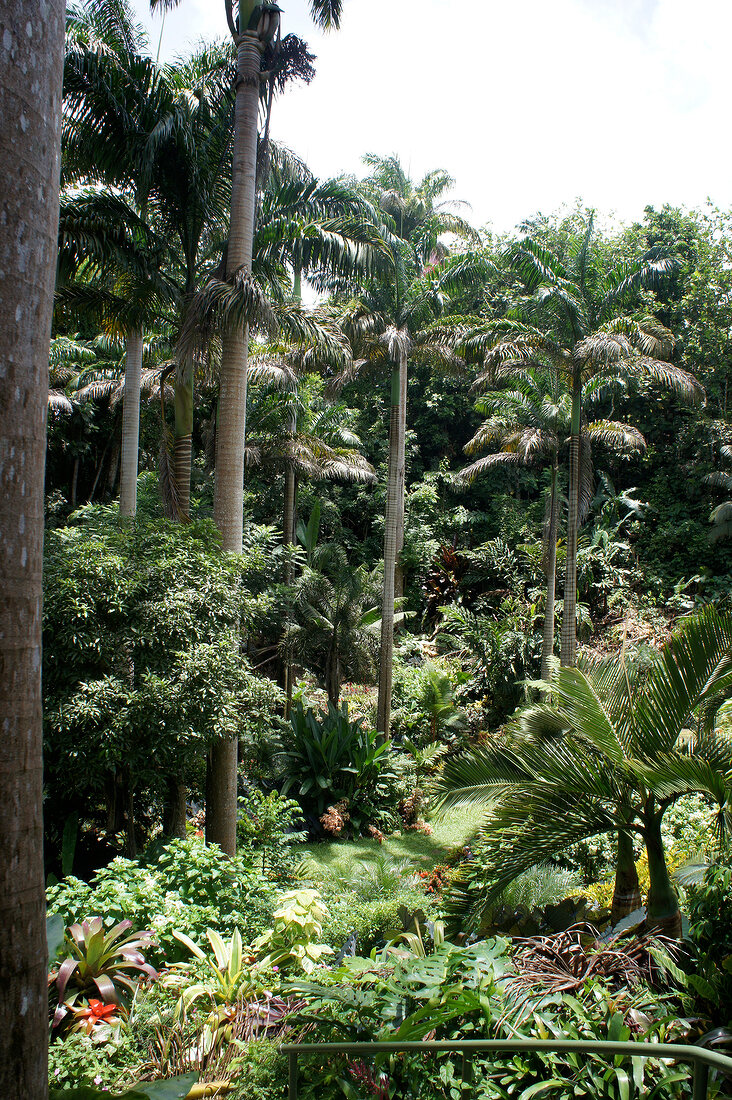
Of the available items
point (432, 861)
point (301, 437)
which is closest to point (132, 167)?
point (301, 437)

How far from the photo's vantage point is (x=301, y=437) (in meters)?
15.8

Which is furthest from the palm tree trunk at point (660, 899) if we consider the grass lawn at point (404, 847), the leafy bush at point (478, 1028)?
the grass lawn at point (404, 847)

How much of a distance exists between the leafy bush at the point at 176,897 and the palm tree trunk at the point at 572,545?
324 inches

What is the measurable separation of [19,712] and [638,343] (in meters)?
12.7

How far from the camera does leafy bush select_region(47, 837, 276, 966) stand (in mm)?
4773

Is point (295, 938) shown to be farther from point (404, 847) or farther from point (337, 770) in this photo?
point (337, 770)

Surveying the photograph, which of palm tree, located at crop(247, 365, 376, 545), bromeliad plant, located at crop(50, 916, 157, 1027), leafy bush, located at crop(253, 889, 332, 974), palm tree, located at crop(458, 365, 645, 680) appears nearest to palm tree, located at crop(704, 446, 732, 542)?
palm tree, located at crop(458, 365, 645, 680)

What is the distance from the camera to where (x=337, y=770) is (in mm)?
10945

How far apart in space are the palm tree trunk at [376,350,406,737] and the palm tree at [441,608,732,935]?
751 cm

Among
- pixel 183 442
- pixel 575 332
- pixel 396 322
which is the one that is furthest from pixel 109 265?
pixel 575 332

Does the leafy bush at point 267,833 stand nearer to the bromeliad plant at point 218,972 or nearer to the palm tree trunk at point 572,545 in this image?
the bromeliad plant at point 218,972

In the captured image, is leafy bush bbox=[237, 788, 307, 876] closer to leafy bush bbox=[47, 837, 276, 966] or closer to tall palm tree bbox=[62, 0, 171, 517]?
leafy bush bbox=[47, 837, 276, 966]

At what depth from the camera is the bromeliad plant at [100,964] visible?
4.01 metres

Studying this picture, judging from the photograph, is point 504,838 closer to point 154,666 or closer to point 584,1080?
point 584,1080
